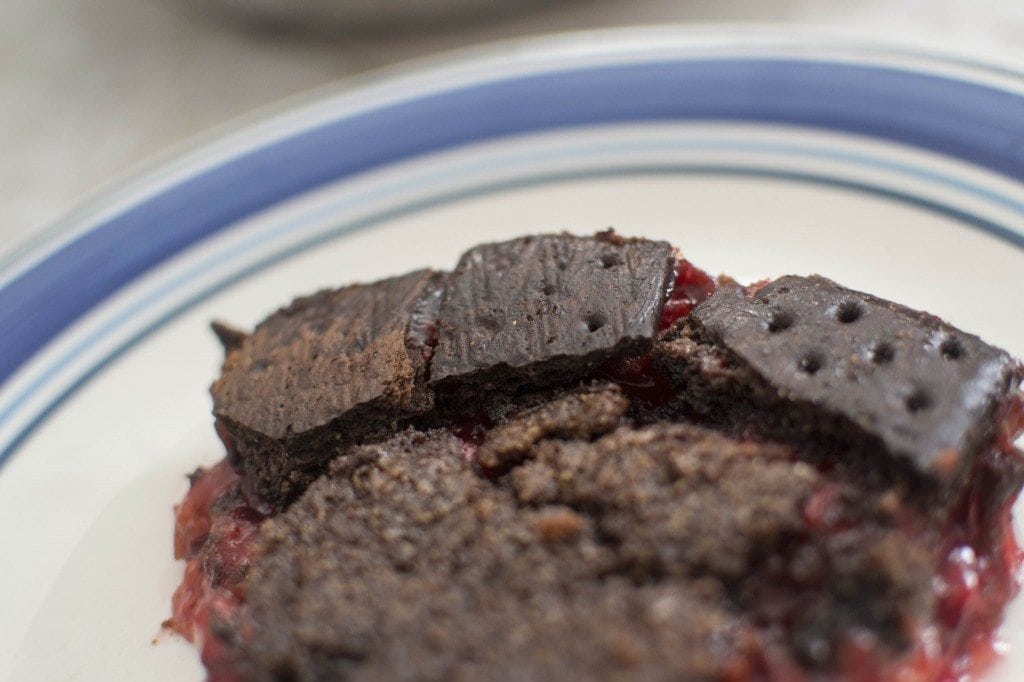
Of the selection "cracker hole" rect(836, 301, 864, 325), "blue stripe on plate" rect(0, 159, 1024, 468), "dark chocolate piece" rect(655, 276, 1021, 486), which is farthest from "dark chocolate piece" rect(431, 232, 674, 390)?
"blue stripe on plate" rect(0, 159, 1024, 468)

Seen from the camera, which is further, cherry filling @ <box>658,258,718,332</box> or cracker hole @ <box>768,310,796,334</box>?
cherry filling @ <box>658,258,718,332</box>

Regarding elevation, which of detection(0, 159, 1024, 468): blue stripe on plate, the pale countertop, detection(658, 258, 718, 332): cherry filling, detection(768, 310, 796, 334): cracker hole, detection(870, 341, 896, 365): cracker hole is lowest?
detection(870, 341, 896, 365): cracker hole

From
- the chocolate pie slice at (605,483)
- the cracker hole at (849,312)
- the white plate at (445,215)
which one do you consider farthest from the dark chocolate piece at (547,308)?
the white plate at (445,215)

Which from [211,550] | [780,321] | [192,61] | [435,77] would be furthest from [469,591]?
[192,61]

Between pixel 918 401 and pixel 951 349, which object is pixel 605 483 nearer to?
pixel 918 401

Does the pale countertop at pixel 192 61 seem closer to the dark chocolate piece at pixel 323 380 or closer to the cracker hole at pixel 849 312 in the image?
the dark chocolate piece at pixel 323 380

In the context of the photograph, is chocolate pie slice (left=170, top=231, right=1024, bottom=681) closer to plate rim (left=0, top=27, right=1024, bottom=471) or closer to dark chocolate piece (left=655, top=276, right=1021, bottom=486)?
dark chocolate piece (left=655, top=276, right=1021, bottom=486)
